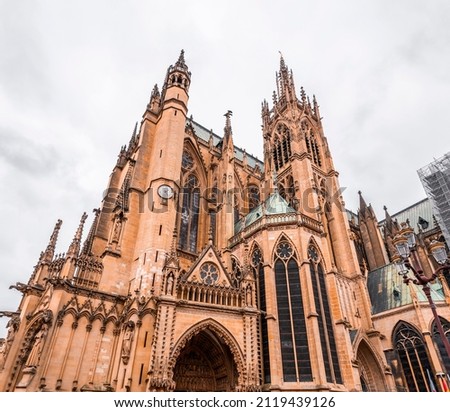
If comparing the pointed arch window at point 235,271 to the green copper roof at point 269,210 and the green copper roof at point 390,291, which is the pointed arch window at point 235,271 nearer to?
the green copper roof at point 269,210

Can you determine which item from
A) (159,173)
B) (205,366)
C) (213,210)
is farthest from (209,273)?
(213,210)

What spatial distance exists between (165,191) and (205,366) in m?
10.8

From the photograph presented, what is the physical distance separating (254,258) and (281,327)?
4.90 meters

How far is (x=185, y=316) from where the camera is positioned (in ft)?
53.3

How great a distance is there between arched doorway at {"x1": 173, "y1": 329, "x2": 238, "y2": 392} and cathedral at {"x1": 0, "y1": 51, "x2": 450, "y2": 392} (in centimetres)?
7

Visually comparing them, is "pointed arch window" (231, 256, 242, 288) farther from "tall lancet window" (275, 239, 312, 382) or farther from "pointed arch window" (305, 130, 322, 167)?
"pointed arch window" (305, 130, 322, 167)

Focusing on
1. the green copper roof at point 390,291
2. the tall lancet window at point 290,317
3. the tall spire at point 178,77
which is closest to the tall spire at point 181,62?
the tall spire at point 178,77

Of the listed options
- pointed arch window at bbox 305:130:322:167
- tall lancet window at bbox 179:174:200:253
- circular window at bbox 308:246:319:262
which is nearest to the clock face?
tall lancet window at bbox 179:174:200:253

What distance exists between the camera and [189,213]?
83.4 ft

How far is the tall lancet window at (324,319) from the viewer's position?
1778 centimetres

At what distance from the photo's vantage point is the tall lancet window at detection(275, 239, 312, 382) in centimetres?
A: 1727

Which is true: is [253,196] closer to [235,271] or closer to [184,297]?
[235,271]

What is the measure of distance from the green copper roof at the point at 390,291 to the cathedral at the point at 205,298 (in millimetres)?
128

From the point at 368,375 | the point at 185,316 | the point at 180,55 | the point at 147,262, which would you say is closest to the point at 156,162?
the point at 147,262
